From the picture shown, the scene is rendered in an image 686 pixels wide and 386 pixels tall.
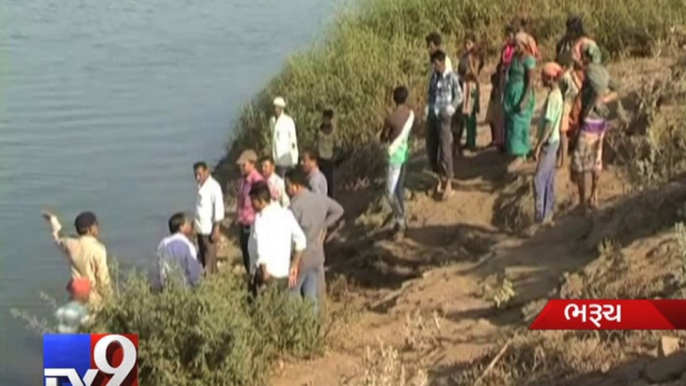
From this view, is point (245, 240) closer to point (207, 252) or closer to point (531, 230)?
point (207, 252)

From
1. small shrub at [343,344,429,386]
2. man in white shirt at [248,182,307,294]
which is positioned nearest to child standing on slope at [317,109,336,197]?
man in white shirt at [248,182,307,294]

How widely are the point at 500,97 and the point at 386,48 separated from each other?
15.1ft

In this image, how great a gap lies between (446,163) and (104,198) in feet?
18.6

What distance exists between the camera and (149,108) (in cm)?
2211

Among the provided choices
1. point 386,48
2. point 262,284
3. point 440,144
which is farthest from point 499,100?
point 262,284

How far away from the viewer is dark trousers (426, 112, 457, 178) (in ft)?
44.3

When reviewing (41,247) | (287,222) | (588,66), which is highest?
(588,66)

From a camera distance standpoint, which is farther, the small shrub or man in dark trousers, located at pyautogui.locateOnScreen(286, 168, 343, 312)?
man in dark trousers, located at pyautogui.locateOnScreen(286, 168, 343, 312)

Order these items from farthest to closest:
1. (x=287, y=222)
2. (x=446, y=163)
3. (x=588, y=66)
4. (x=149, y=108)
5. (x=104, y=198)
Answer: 1. (x=149, y=108)
2. (x=104, y=198)
3. (x=446, y=163)
4. (x=588, y=66)
5. (x=287, y=222)

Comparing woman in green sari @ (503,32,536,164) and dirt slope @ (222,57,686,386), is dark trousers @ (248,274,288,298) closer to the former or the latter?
dirt slope @ (222,57,686,386)

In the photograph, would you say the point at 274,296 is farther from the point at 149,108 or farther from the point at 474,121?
the point at 149,108

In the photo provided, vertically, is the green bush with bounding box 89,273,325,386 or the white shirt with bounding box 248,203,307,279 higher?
the white shirt with bounding box 248,203,307,279

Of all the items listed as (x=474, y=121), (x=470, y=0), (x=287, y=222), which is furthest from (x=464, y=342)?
(x=470, y=0)

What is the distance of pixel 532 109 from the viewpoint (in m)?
13.4
